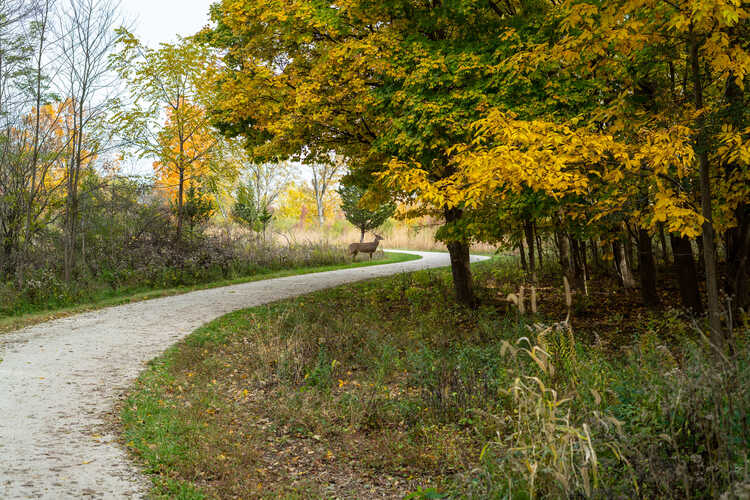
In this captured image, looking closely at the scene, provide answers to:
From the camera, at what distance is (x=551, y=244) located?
1722cm

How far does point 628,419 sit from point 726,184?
4.11m

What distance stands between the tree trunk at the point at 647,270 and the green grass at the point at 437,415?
0.70 m

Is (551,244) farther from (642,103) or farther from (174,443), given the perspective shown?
(174,443)

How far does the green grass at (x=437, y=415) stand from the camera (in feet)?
9.58

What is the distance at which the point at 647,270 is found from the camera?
9375mm

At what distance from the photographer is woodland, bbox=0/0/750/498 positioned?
11.5 ft

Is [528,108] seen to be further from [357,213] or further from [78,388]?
[357,213]

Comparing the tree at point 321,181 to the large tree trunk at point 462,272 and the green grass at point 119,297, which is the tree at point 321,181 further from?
the large tree trunk at point 462,272

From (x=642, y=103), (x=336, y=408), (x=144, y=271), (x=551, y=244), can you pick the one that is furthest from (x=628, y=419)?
(x=551, y=244)

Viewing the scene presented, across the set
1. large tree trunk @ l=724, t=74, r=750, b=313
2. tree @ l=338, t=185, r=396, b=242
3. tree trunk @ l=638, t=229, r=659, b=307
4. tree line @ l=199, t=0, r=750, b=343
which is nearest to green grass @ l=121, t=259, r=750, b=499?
tree trunk @ l=638, t=229, r=659, b=307

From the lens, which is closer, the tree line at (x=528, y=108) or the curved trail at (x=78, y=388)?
the curved trail at (x=78, y=388)

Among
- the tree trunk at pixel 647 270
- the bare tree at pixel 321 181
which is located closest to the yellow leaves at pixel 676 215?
the tree trunk at pixel 647 270

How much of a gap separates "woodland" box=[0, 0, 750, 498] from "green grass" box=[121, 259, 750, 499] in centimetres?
3

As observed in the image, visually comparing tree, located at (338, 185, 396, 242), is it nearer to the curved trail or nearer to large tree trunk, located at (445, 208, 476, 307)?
the curved trail
